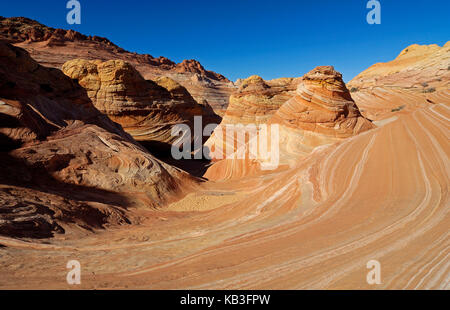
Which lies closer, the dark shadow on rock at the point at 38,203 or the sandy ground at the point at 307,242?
the sandy ground at the point at 307,242

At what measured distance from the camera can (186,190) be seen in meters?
8.92

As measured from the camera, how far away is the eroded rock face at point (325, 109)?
10852 millimetres

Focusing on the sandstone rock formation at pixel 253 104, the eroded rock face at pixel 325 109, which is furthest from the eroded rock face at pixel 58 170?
the sandstone rock formation at pixel 253 104

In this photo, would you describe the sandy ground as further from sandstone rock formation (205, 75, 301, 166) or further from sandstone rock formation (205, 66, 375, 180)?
sandstone rock formation (205, 75, 301, 166)

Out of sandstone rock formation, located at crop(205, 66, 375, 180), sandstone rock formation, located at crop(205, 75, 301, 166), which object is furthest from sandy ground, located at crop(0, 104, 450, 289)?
sandstone rock formation, located at crop(205, 75, 301, 166)

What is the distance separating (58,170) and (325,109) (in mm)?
9667

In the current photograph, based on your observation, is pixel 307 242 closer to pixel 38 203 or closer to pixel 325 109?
pixel 38 203

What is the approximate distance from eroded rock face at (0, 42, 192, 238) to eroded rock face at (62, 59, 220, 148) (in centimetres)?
768

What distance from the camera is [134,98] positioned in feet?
64.3

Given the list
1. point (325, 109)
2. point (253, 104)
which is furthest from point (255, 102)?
point (325, 109)

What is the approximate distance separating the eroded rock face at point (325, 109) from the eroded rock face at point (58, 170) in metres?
5.50

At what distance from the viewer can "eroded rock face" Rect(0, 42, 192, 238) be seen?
175 inches

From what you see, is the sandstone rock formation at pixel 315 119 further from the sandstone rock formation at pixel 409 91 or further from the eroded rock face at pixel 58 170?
the eroded rock face at pixel 58 170
